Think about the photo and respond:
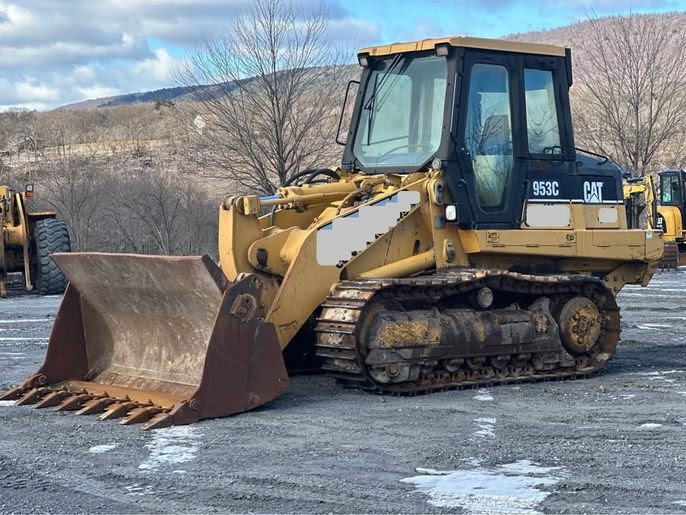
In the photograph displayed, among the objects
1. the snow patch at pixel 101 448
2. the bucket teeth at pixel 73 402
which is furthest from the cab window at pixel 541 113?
the snow patch at pixel 101 448

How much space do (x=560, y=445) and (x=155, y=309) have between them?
356cm

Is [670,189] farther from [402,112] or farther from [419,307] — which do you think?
[419,307]

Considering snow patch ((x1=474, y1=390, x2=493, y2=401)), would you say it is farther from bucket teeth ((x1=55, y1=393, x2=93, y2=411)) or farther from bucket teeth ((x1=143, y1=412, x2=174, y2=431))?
bucket teeth ((x1=55, y1=393, x2=93, y2=411))

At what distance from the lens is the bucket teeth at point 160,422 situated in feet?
25.5

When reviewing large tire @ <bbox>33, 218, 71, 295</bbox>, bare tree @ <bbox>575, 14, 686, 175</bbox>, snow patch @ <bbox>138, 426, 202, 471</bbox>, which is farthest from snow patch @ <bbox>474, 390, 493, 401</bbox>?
bare tree @ <bbox>575, 14, 686, 175</bbox>

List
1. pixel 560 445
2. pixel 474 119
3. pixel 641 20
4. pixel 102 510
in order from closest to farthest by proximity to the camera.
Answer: pixel 102 510 → pixel 560 445 → pixel 474 119 → pixel 641 20

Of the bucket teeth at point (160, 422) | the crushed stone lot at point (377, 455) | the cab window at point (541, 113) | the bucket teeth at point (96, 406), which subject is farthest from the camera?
the cab window at point (541, 113)

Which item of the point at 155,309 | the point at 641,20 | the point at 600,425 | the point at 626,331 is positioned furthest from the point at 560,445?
the point at 641,20

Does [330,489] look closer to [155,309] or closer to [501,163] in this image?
[155,309]

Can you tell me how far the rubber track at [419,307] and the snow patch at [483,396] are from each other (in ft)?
0.51

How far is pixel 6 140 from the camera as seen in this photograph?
190ft

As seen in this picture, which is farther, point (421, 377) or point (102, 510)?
point (421, 377)

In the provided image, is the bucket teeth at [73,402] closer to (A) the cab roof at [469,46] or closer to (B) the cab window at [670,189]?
(A) the cab roof at [469,46]

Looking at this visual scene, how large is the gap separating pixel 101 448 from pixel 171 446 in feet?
1.49
